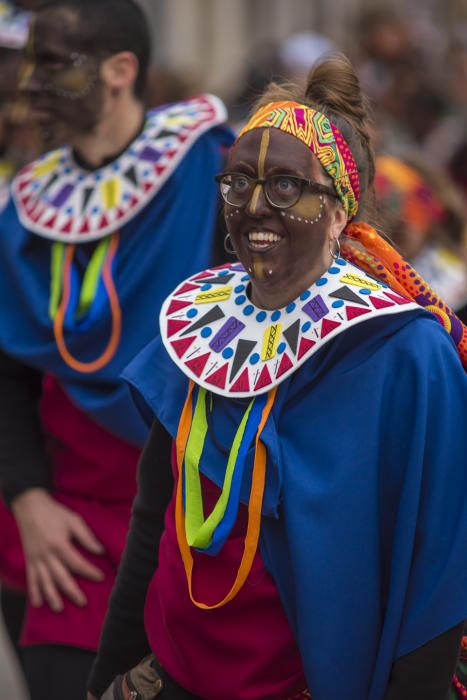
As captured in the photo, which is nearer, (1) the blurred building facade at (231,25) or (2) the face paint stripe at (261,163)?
(2) the face paint stripe at (261,163)

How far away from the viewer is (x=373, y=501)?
2.45 metres

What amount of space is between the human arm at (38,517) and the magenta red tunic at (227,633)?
2.88 feet

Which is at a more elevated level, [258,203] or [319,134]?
[319,134]

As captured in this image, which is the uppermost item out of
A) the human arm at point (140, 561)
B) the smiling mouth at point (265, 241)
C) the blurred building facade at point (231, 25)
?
the smiling mouth at point (265, 241)

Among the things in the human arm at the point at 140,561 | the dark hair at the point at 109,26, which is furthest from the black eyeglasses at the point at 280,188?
the dark hair at the point at 109,26

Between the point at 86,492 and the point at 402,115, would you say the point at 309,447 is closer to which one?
the point at 86,492

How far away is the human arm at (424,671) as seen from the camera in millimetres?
2416

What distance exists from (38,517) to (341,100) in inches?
57.3

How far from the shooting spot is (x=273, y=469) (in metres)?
2.51

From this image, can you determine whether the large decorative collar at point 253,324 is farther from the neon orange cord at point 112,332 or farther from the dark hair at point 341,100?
the neon orange cord at point 112,332

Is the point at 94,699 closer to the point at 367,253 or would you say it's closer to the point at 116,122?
the point at 367,253

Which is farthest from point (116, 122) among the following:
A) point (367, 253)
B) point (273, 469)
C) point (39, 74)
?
point (273, 469)

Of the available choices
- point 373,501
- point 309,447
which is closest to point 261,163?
point 309,447

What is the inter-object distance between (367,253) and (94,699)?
1.09 m
